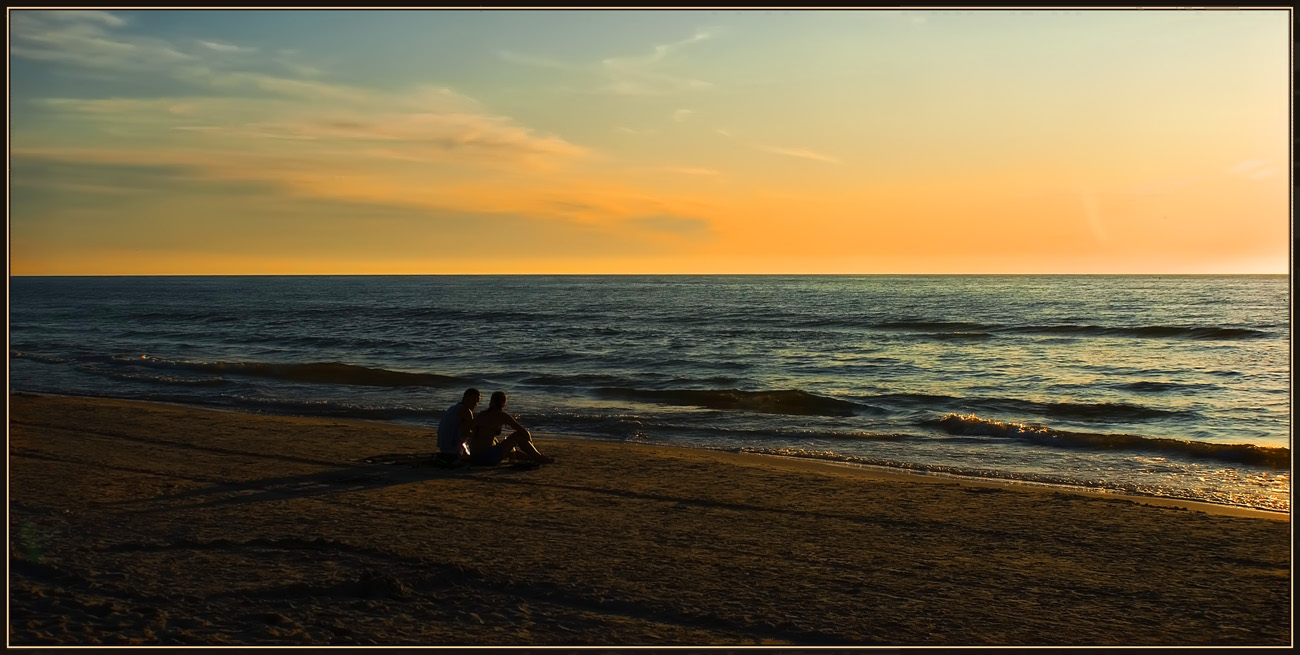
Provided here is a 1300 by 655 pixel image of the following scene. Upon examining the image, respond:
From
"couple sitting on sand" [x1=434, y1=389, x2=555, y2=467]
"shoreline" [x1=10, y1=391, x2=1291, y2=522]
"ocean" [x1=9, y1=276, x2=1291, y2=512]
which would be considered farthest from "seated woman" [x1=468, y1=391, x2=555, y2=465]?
"shoreline" [x1=10, y1=391, x2=1291, y2=522]

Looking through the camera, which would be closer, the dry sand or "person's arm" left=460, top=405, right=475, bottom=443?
the dry sand

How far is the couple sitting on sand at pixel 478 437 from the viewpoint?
36.0ft

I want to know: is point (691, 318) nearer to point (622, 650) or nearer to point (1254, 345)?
point (1254, 345)

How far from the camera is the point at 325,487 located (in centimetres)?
959

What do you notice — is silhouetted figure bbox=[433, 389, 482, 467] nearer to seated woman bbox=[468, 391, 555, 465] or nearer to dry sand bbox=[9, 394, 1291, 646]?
seated woman bbox=[468, 391, 555, 465]

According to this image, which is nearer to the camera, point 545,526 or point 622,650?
point 622,650

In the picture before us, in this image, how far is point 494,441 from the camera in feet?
37.3

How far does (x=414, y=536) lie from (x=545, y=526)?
3.80 ft

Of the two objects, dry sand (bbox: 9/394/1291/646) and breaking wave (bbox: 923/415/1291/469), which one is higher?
dry sand (bbox: 9/394/1291/646)

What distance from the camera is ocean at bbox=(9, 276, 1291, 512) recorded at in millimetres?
13875

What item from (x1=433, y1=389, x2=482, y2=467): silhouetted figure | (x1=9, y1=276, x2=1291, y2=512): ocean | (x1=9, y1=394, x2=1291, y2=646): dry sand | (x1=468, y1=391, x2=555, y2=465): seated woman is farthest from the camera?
(x1=9, y1=276, x2=1291, y2=512): ocean

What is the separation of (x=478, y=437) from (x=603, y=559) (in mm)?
4661

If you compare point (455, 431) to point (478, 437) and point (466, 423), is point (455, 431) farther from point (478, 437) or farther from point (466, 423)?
point (478, 437)

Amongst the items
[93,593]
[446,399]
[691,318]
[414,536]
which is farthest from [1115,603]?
[691,318]
